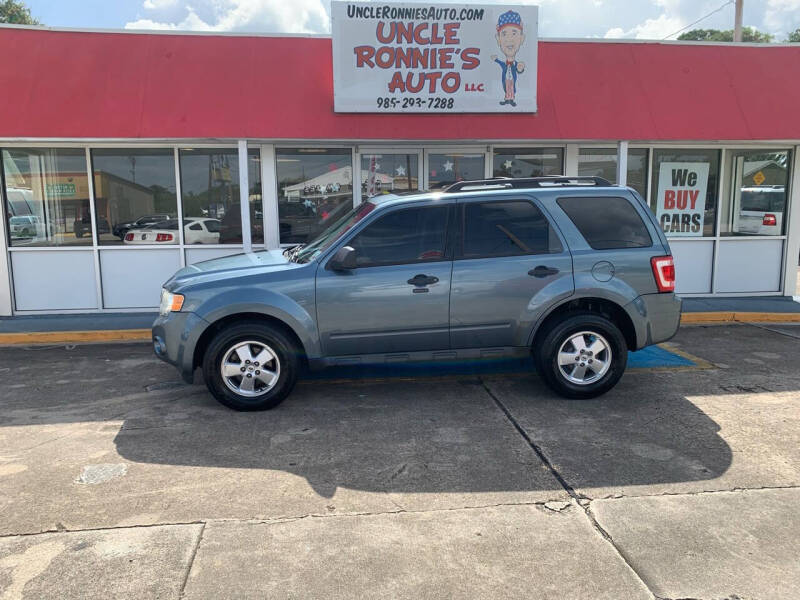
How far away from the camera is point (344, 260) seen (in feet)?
17.7

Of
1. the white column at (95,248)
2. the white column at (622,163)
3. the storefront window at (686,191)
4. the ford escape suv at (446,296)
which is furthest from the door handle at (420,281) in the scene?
the storefront window at (686,191)

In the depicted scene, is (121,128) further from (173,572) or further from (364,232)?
(173,572)

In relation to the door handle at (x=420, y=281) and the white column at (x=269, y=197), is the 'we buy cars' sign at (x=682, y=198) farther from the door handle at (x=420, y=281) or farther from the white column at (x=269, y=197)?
the door handle at (x=420, y=281)

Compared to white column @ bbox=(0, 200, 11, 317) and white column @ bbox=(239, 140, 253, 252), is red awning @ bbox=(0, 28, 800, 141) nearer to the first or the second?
white column @ bbox=(239, 140, 253, 252)

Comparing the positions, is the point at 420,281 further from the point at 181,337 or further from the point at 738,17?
the point at 738,17

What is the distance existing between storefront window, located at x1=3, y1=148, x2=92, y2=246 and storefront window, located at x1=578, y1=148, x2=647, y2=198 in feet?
26.6

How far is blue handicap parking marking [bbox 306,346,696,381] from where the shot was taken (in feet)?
22.2

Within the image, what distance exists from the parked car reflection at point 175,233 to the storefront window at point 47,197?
733 millimetres

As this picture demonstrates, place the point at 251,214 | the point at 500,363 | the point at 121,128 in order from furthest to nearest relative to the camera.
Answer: the point at 251,214, the point at 121,128, the point at 500,363

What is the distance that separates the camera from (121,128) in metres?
8.62

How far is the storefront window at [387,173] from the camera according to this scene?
33.7 ft

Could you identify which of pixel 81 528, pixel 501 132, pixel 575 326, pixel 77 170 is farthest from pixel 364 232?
pixel 77 170

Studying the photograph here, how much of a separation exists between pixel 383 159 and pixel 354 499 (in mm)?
7226

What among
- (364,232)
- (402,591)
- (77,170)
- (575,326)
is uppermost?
(77,170)
